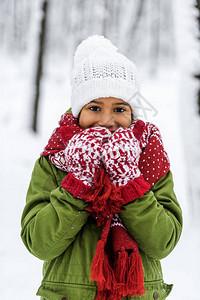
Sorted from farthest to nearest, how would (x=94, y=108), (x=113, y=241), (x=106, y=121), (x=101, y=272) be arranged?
(x=94, y=108)
(x=106, y=121)
(x=113, y=241)
(x=101, y=272)

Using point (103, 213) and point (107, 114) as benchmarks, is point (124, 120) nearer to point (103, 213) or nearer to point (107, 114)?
point (107, 114)

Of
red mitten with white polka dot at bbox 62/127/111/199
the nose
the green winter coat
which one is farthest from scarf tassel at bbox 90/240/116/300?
the nose

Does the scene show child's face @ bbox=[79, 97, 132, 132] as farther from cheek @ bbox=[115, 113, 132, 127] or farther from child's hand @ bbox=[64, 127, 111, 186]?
child's hand @ bbox=[64, 127, 111, 186]

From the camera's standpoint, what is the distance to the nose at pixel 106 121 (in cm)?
157

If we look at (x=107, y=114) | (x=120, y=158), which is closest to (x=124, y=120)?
(x=107, y=114)

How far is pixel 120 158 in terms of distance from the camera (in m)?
1.29

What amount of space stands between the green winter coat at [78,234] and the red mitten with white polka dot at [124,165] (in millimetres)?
51

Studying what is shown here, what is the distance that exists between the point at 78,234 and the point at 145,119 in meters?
0.61

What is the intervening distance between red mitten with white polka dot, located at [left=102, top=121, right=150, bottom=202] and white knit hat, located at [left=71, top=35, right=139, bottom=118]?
375 millimetres

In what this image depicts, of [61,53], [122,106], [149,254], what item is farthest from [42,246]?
[61,53]

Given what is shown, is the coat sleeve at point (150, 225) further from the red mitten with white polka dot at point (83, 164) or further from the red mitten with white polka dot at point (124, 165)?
the red mitten with white polka dot at point (83, 164)

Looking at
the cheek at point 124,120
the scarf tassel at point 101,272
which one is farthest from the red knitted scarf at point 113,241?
the cheek at point 124,120

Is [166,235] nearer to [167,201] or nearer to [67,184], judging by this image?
[167,201]

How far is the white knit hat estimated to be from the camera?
1.66 metres
